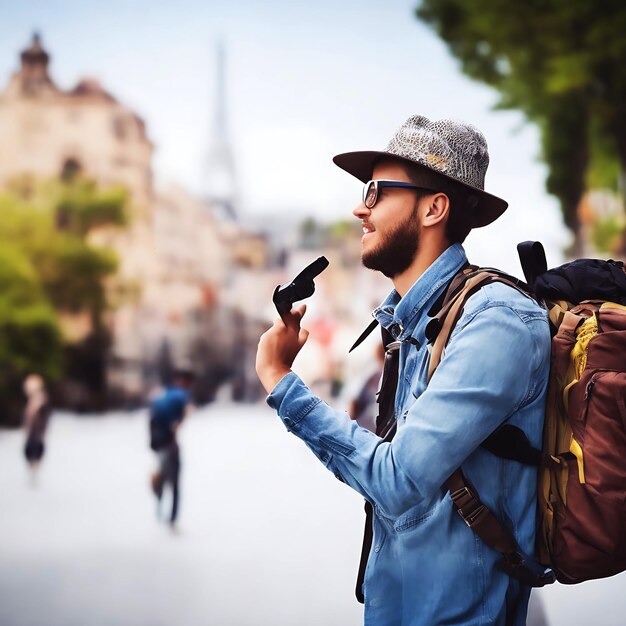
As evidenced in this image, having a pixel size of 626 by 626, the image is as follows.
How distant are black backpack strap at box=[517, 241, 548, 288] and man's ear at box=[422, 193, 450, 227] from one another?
0.16m

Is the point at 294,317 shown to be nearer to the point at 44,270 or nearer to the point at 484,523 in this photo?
the point at 484,523

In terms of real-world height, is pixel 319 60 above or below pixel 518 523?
above

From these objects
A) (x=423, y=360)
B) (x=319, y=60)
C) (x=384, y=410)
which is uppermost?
(x=319, y=60)

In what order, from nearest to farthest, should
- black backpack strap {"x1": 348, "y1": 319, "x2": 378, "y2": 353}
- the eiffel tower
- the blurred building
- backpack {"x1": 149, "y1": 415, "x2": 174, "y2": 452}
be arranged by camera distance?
black backpack strap {"x1": 348, "y1": 319, "x2": 378, "y2": 353} < backpack {"x1": 149, "y1": 415, "x2": 174, "y2": 452} < the blurred building < the eiffel tower

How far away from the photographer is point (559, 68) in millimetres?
11711

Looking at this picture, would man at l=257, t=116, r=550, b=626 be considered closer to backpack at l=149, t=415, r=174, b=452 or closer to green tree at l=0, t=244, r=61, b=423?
backpack at l=149, t=415, r=174, b=452

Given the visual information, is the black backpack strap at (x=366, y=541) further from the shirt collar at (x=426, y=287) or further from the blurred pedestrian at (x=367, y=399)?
the blurred pedestrian at (x=367, y=399)

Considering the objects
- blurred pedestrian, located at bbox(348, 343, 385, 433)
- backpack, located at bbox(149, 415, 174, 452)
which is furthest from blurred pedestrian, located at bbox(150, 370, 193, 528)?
blurred pedestrian, located at bbox(348, 343, 385, 433)

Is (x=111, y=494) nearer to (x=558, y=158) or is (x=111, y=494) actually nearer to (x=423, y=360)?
(x=558, y=158)

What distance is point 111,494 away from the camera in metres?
12.4

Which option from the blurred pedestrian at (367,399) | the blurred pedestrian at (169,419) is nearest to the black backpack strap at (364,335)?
the blurred pedestrian at (367,399)

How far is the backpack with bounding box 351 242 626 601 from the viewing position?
130cm

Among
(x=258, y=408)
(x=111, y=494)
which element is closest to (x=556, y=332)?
(x=111, y=494)

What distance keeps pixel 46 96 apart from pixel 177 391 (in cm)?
1199
